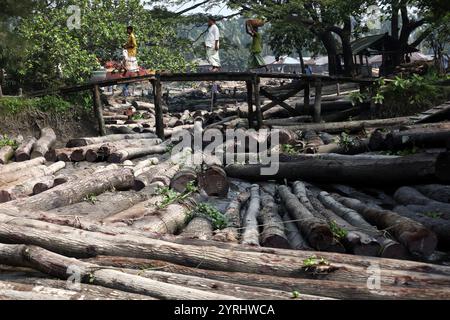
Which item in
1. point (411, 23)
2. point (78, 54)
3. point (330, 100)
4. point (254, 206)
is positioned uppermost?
point (411, 23)

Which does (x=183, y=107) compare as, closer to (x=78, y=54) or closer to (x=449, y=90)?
(x=78, y=54)

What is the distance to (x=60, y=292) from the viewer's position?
430cm

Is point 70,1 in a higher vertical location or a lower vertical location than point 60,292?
higher

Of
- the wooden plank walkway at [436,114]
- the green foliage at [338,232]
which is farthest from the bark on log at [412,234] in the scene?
the wooden plank walkway at [436,114]

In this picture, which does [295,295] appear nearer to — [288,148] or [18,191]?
[18,191]

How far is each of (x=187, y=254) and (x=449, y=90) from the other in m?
11.8

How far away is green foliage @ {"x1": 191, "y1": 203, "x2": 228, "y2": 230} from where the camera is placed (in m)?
6.88

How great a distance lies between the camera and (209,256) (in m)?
4.91

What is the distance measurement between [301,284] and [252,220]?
2.55m

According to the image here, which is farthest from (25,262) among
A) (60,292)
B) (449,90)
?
(449,90)

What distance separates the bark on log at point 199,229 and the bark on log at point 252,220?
0.48 meters

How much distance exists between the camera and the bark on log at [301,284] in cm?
402

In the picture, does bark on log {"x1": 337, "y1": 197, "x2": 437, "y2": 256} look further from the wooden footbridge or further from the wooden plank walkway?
the wooden footbridge

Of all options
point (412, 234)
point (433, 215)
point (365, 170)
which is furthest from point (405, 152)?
point (412, 234)
